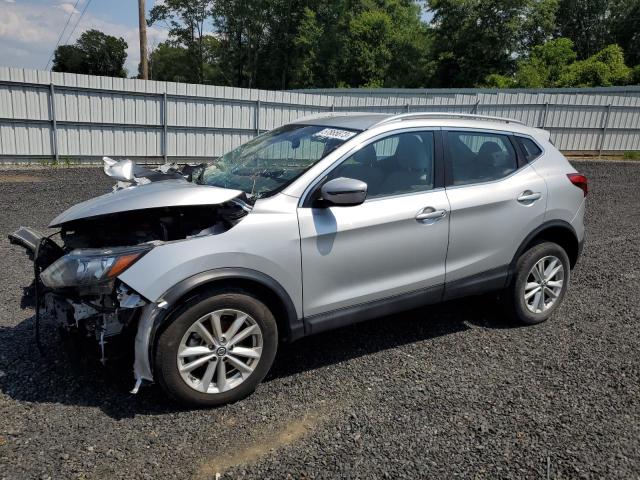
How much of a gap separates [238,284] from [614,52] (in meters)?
31.3

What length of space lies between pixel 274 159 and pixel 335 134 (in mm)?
494

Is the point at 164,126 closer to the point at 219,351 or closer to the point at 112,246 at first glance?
the point at 112,246

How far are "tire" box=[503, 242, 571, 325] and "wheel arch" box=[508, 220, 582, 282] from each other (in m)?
0.05

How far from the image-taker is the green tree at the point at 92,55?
67.6 m

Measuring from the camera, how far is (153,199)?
3145mm

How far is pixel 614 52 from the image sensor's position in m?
27.9

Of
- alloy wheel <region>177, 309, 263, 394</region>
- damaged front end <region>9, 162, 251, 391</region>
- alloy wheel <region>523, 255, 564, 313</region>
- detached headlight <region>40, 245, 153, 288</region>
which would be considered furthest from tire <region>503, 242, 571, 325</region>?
detached headlight <region>40, 245, 153, 288</region>

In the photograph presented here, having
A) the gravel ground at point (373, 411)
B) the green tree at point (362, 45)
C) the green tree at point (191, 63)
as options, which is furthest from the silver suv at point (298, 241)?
the green tree at point (191, 63)

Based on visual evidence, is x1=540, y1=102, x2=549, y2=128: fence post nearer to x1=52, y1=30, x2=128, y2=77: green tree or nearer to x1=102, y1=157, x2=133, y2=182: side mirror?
x1=102, y1=157, x2=133, y2=182: side mirror

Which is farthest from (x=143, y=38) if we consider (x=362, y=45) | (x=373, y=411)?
(x=362, y=45)

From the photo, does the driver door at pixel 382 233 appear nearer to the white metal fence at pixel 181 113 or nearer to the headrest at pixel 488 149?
the headrest at pixel 488 149

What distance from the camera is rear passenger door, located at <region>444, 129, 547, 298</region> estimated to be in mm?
3910

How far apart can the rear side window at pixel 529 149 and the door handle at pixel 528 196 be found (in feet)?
1.05

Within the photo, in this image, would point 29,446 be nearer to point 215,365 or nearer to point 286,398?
point 215,365
